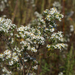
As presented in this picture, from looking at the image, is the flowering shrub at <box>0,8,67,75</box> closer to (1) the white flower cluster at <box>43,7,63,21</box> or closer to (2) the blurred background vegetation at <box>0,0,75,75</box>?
(1) the white flower cluster at <box>43,7,63,21</box>

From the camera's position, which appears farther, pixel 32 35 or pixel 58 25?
pixel 58 25

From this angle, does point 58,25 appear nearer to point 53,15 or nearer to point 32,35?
point 53,15

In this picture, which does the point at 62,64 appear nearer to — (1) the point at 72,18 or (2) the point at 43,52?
(2) the point at 43,52

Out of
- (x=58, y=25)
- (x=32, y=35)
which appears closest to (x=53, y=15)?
(x=32, y=35)

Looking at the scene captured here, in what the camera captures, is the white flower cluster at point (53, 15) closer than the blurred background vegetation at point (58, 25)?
Yes

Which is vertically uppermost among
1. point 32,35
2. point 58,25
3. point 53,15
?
point 58,25

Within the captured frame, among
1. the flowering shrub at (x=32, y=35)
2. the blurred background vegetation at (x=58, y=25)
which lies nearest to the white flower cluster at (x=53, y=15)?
the flowering shrub at (x=32, y=35)

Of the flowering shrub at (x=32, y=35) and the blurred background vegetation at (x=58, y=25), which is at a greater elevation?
the blurred background vegetation at (x=58, y=25)

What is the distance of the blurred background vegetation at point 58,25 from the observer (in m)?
2.75

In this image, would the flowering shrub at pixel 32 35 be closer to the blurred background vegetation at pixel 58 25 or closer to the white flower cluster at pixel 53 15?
the white flower cluster at pixel 53 15

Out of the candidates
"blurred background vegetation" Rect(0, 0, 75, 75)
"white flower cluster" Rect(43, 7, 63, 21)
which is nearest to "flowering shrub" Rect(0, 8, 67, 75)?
"white flower cluster" Rect(43, 7, 63, 21)

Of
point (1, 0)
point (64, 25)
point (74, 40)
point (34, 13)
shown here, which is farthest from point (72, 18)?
point (1, 0)

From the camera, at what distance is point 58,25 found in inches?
131

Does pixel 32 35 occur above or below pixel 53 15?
below
